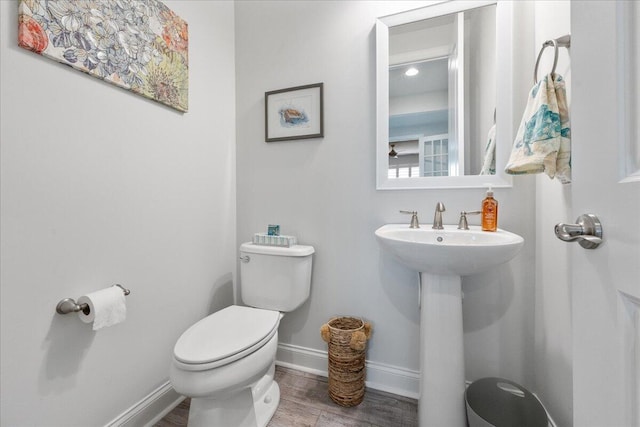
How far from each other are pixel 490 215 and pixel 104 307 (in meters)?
1.56

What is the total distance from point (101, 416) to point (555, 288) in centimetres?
184

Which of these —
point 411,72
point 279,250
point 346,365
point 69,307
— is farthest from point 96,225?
point 411,72

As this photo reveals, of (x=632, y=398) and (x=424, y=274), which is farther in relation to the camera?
(x=424, y=274)

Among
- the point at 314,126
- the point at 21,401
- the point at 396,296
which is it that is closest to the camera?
the point at 21,401

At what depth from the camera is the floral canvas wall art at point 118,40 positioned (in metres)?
0.86

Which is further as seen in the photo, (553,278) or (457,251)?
(553,278)

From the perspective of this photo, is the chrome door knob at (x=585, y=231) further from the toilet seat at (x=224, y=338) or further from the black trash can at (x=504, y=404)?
the toilet seat at (x=224, y=338)

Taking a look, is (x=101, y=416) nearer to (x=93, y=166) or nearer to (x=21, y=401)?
(x=21, y=401)

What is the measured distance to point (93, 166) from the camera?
40.1 inches

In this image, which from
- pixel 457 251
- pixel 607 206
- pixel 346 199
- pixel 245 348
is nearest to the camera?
Result: pixel 607 206

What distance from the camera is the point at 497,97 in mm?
1247

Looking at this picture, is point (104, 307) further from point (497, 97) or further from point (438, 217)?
point (497, 97)

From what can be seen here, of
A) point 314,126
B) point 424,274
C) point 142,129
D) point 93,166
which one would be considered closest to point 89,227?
point 93,166

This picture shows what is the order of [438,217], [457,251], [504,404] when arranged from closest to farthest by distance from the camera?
[457,251] < [504,404] < [438,217]
